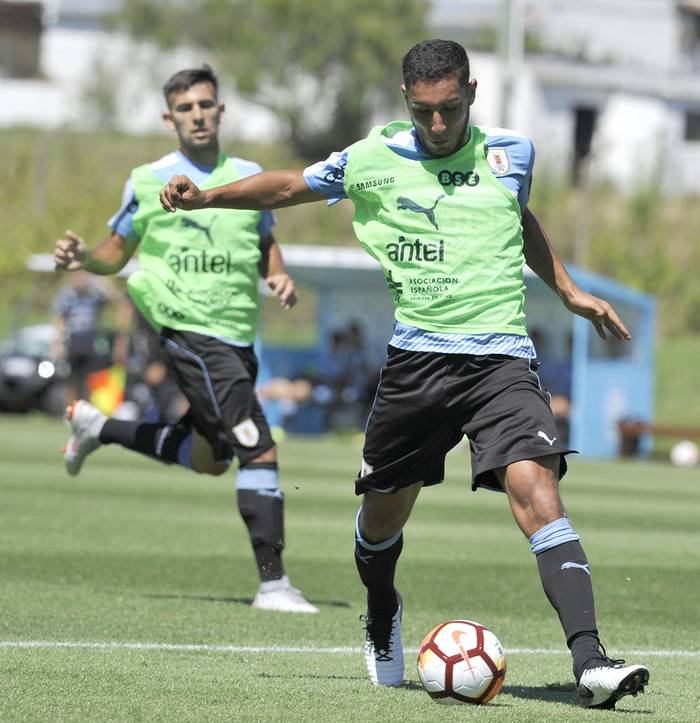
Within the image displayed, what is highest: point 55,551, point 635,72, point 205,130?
point 635,72

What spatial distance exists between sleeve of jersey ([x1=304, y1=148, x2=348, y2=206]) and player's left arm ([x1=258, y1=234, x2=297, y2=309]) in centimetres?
227

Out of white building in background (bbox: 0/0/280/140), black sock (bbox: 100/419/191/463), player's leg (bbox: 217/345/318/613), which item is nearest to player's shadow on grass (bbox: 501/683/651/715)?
player's leg (bbox: 217/345/318/613)

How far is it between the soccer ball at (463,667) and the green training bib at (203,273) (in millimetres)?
3059

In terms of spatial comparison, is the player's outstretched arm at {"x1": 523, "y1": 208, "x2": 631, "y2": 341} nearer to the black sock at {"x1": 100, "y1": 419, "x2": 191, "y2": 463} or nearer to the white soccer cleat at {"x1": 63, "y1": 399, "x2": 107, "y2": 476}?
the black sock at {"x1": 100, "y1": 419, "x2": 191, "y2": 463}

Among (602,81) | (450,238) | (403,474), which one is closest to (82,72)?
(602,81)

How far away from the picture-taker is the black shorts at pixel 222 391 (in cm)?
816

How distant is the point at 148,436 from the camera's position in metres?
8.70

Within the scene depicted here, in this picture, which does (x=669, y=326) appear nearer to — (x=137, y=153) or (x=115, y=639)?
(x=137, y=153)

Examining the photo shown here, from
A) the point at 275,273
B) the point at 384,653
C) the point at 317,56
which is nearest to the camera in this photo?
the point at 384,653

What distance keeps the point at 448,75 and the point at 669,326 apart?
110 ft

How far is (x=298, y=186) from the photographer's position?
234 inches

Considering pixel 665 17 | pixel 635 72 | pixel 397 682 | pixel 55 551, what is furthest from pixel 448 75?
pixel 665 17

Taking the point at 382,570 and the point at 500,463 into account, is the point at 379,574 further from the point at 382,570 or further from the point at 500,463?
the point at 500,463

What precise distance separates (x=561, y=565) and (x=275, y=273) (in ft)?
10.8
